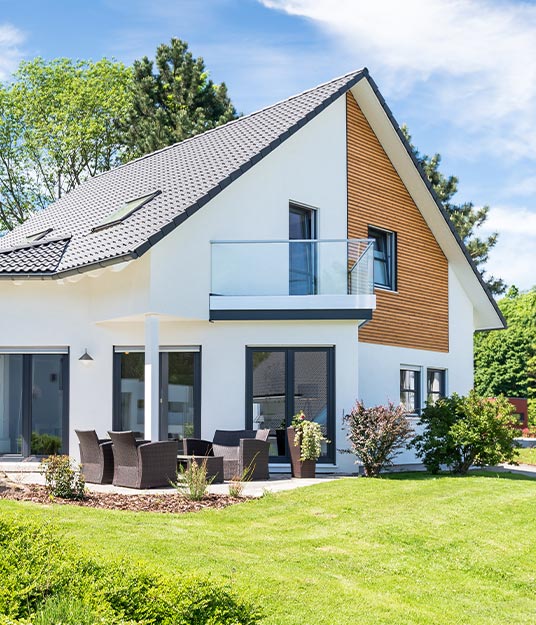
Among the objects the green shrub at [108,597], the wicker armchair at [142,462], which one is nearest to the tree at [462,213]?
the wicker armchair at [142,462]

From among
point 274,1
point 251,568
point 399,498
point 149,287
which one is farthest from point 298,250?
point 251,568

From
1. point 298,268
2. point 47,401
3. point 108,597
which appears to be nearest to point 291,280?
point 298,268

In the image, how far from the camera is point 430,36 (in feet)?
55.5

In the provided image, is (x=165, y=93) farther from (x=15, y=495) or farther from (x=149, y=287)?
(x=15, y=495)

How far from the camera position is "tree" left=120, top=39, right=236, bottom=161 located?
33.5 m

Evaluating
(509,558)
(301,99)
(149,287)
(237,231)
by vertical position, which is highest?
(301,99)

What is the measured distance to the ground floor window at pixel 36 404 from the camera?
56.1ft

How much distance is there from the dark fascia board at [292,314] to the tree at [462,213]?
826 inches

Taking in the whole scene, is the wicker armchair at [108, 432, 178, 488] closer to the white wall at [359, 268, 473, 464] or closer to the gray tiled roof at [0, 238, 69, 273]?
the gray tiled roof at [0, 238, 69, 273]

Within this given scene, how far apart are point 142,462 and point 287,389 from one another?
3.92 metres

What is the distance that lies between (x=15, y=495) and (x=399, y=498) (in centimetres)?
536

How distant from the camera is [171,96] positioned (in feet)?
112

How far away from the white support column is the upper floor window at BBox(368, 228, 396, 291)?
6.29 meters

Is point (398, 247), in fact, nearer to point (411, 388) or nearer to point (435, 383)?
point (411, 388)
